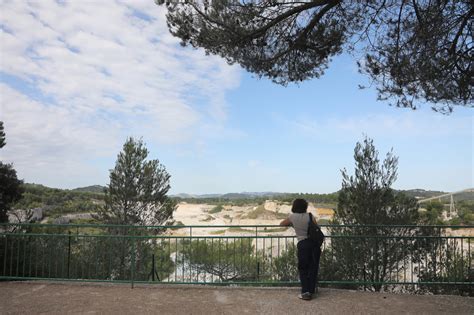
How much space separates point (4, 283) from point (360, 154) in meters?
10.8

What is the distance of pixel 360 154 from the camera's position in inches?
503

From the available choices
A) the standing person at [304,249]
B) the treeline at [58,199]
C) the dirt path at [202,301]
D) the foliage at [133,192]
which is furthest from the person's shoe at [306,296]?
the treeline at [58,199]

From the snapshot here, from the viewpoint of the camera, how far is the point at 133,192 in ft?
58.2

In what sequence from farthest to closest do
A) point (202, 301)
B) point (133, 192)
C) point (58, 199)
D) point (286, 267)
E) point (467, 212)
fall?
point (58, 199) < point (467, 212) < point (133, 192) < point (286, 267) < point (202, 301)

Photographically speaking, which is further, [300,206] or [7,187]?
[7,187]

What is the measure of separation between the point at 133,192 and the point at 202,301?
12313 millimetres

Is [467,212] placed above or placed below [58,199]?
above

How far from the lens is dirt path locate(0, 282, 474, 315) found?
19.0 feet

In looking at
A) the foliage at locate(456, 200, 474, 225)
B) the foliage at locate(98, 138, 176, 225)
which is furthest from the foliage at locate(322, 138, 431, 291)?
the foliage at locate(456, 200, 474, 225)

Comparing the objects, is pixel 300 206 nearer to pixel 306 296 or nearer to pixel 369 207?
pixel 306 296

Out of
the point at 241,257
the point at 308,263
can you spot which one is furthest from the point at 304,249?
the point at 241,257

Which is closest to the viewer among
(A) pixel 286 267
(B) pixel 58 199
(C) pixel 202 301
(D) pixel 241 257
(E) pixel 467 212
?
(C) pixel 202 301

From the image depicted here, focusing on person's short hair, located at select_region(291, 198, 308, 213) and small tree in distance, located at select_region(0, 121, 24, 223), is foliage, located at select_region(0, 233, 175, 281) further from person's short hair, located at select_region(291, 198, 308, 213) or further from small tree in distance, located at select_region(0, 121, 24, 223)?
person's short hair, located at select_region(291, 198, 308, 213)

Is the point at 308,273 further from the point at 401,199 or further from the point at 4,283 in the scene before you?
the point at 401,199
